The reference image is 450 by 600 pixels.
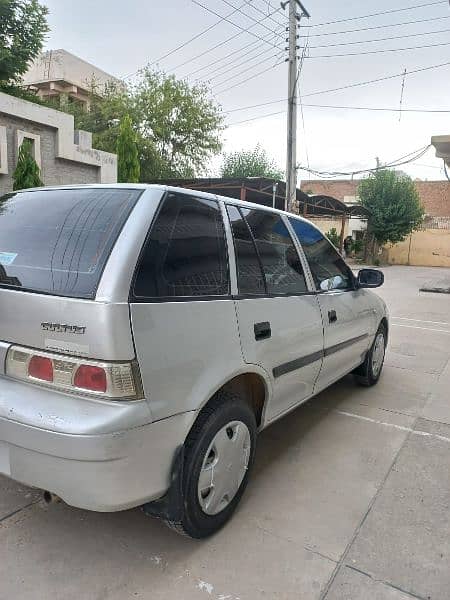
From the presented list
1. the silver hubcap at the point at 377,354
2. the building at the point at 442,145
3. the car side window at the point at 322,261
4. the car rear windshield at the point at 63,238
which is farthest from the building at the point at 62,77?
the car rear windshield at the point at 63,238

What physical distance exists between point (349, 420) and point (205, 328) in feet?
7.69

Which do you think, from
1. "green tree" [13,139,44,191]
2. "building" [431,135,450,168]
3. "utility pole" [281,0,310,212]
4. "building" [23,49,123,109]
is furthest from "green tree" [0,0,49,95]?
"building" [23,49,123,109]

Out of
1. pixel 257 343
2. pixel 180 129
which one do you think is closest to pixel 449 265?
pixel 180 129

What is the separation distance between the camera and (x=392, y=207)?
1088 inches

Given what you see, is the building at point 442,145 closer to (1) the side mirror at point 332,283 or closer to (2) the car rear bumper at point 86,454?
(1) the side mirror at point 332,283

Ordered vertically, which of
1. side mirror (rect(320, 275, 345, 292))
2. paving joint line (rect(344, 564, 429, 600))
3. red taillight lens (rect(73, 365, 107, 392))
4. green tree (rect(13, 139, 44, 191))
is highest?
green tree (rect(13, 139, 44, 191))

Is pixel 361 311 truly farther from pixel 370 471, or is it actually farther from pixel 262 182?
pixel 262 182

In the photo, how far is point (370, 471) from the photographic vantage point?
10.3ft

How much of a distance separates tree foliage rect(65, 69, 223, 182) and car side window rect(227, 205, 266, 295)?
23579mm

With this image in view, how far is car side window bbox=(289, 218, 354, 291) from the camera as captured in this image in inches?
136

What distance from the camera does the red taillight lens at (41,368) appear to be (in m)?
1.93

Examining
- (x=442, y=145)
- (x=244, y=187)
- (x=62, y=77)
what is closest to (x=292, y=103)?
(x=244, y=187)

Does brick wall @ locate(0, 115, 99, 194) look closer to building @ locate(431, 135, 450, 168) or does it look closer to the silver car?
the silver car

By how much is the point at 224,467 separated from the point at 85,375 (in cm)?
96
